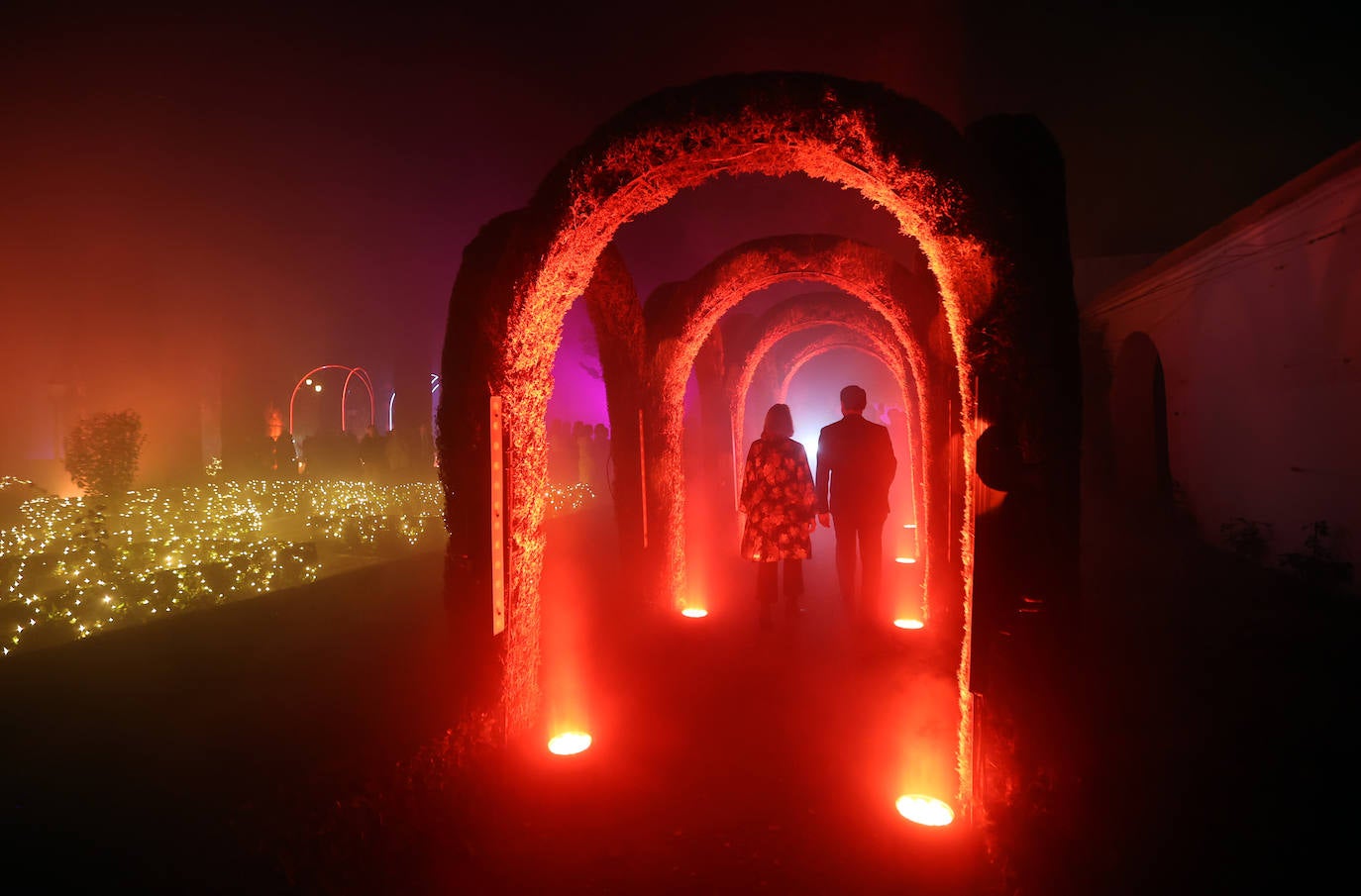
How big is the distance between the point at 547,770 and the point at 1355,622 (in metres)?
Answer: 6.72

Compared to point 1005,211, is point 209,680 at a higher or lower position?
lower

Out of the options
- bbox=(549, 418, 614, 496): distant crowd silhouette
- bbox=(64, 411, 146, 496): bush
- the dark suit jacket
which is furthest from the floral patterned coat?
bbox=(549, 418, 614, 496): distant crowd silhouette

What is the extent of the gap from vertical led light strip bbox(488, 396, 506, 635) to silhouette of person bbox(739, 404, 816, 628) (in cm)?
292

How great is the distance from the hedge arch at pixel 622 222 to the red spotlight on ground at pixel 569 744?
0.24 m

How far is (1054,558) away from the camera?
10.1 feet

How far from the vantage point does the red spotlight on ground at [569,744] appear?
4.19 m

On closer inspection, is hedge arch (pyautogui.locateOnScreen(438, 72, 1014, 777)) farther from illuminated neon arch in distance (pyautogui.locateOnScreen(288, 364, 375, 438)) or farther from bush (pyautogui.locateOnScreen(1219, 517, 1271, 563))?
illuminated neon arch in distance (pyautogui.locateOnScreen(288, 364, 375, 438))

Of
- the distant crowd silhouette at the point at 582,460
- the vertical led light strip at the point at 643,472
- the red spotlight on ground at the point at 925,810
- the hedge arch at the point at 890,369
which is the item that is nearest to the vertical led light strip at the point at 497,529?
the red spotlight on ground at the point at 925,810

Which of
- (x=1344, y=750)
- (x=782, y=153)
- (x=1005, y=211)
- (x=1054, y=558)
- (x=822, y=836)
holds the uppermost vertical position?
(x=782, y=153)

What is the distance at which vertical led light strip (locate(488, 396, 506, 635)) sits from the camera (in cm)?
393

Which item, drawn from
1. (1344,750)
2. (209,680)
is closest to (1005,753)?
(1344,750)

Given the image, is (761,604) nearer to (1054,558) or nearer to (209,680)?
(1054,558)

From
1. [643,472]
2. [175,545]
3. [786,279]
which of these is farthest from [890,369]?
[175,545]

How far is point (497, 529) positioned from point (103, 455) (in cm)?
1232
